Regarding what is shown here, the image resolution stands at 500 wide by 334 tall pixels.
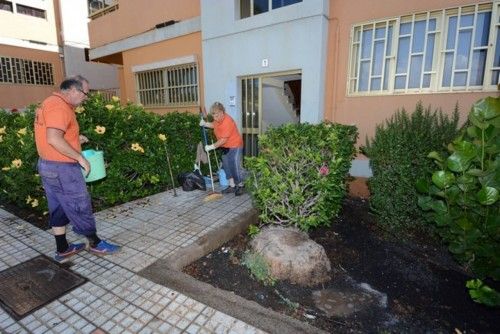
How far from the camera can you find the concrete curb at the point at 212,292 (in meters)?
2.33

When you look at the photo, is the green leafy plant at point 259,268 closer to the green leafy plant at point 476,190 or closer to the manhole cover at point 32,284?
the manhole cover at point 32,284

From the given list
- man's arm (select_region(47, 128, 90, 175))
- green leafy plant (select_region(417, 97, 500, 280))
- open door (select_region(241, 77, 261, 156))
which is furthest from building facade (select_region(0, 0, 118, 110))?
green leafy plant (select_region(417, 97, 500, 280))

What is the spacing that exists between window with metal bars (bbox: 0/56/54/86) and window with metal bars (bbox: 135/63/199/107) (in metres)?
13.1

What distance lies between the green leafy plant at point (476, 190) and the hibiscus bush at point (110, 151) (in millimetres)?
4814

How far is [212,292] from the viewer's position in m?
2.75

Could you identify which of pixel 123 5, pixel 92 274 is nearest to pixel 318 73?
pixel 92 274

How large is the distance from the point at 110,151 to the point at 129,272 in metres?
2.74

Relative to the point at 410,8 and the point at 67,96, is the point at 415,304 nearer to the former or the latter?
the point at 67,96

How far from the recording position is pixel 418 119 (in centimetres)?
431

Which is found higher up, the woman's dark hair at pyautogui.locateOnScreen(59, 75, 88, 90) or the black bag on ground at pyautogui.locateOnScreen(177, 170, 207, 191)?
the woman's dark hair at pyautogui.locateOnScreen(59, 75, 88, 90)

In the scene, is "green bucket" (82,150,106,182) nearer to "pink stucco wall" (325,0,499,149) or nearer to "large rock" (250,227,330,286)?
"large rock" (250,227,330,286)

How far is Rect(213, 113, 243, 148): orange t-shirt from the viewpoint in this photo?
5598mm

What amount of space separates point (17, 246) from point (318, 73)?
228 inches

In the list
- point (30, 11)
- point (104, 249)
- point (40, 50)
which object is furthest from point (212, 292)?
point (30, 11)
